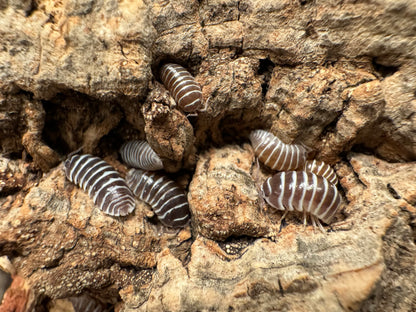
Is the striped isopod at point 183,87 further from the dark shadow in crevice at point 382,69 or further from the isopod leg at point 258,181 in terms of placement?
the dark shadow in crevice at point 382,69

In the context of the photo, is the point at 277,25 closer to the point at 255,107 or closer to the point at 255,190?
the point at 255,107

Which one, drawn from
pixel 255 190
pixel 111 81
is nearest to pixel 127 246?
pixel 255 190

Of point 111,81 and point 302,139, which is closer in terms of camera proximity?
point 111,81

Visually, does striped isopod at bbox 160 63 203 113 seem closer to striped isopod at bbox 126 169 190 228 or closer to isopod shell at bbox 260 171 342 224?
striped isopod at bbox 126 169 190 228

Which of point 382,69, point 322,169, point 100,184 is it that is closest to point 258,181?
point 322,169

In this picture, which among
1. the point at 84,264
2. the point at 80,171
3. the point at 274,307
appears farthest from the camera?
the point at 80,171

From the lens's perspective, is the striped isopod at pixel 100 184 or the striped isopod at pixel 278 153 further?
the striped isopod at pixel 278 153

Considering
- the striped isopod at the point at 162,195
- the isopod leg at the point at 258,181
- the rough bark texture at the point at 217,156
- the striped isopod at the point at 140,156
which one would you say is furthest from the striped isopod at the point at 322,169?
the striped isopod at the point at 140,156
